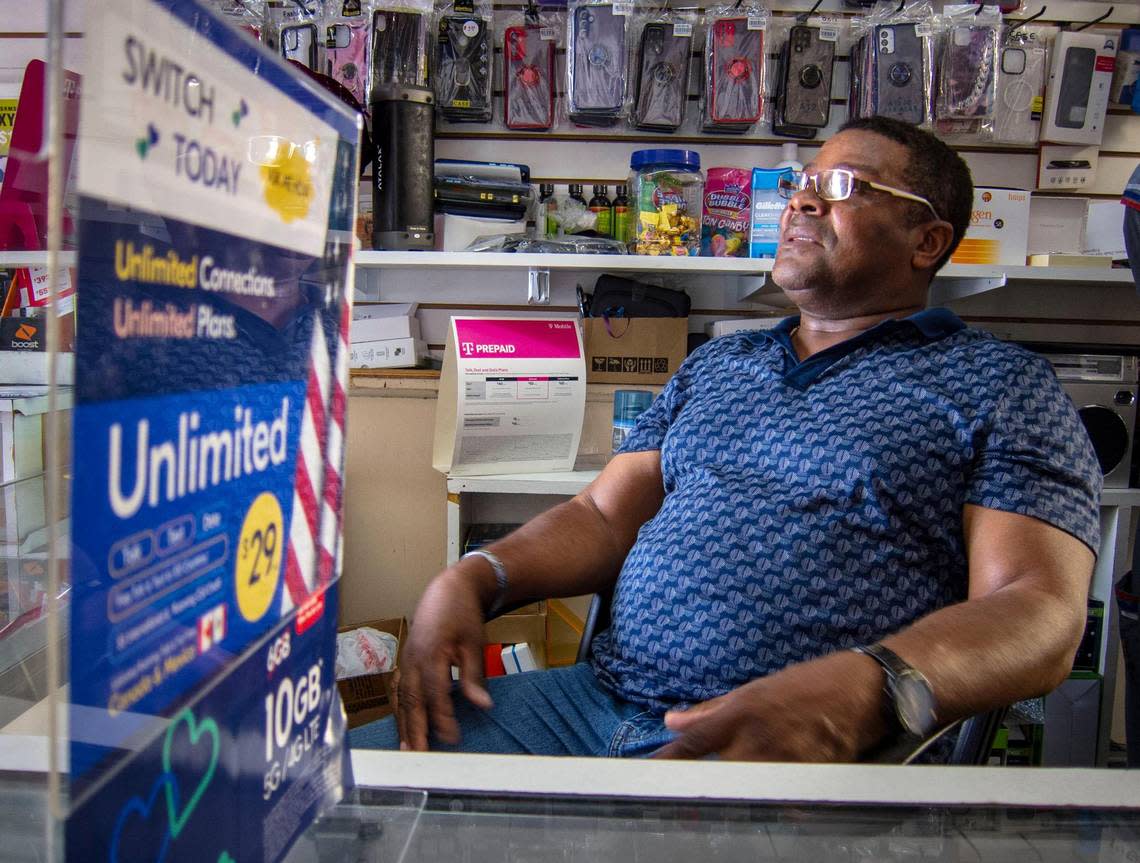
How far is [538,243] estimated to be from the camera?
8.43 feet

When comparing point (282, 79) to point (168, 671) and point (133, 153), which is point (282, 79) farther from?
point (168, 671)

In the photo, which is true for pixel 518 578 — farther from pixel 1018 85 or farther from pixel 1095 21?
pixel 1095 21

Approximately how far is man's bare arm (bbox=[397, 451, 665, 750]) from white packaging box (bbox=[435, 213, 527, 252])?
1.26 meters

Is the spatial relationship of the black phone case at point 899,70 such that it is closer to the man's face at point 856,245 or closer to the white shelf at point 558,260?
the white shelf at point 558,260

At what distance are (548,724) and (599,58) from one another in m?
2.12

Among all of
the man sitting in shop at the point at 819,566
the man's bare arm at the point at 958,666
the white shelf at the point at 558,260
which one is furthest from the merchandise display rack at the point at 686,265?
the man's bare arm at the point at 958,666

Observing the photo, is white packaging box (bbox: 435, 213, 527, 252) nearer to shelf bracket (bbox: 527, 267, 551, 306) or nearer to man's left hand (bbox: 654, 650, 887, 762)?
shelf bracket (bbox: 527, 267, 551, 306)

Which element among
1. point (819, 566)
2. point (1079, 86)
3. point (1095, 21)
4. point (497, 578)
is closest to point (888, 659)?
point (819, 566)

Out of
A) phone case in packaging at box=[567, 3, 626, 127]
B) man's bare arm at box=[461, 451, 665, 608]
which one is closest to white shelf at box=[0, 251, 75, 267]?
man's bare arm at box=[461, 451, 665, 608]

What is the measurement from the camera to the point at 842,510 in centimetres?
123

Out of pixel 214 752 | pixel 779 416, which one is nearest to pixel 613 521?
pixel 779 416

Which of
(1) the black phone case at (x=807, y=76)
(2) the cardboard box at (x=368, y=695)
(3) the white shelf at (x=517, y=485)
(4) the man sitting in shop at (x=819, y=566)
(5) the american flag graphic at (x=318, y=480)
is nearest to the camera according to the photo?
(5) the american flag graphic at (x=318, y=480)

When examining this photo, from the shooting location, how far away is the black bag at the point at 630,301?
8.85 feet

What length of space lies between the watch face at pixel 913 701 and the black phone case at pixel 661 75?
7.29 feet
